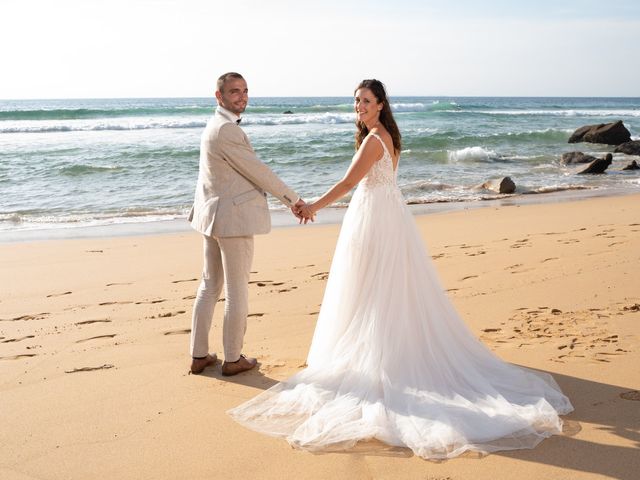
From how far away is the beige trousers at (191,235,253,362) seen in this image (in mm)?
4113

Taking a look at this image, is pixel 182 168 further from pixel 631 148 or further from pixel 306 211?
pixel 631 148

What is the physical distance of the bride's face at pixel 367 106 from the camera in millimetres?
4047

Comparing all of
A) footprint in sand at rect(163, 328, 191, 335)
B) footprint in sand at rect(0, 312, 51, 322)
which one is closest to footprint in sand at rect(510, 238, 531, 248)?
footprint in sand at rect(163, 328, 191, 335)

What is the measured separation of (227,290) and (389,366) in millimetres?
1200

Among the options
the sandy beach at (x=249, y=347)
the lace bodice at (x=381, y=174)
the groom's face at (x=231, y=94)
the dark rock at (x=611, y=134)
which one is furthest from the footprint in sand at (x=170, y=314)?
the dark rock at (x=611, y=134)

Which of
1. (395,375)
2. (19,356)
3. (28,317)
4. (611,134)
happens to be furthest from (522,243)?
(611,134)

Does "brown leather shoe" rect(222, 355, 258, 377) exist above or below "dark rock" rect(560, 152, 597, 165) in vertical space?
below

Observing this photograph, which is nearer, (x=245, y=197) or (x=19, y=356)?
(x=245, y=197)

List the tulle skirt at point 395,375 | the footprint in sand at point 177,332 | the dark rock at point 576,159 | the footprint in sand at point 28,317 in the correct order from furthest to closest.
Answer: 1. the dark rock at point 576,159
2. the footprint in sand at point 28,317
3. the footprint in sand at point 177,332
4. the tulle skirt at point 395,375

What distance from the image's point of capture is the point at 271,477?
2908 mm

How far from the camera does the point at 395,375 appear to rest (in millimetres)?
3643

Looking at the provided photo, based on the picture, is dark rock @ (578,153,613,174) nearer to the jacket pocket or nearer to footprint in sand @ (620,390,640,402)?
footprint in sand @ (620,390,640,402)

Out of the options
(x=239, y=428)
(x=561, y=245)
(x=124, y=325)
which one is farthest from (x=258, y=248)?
(x=239, y=428)

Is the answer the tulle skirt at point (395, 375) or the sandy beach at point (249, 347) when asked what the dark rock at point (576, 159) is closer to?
the sandy beach at point (249, 347)
